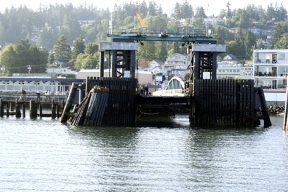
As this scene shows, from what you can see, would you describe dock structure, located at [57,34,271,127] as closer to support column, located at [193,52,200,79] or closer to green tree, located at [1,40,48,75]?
support column, located at [193,52,200,79]

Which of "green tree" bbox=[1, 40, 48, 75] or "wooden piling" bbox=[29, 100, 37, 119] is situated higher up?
"green tree" bbox=[1, 40, 48, 75]

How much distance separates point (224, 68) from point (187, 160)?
138 meters

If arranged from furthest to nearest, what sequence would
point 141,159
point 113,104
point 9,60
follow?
point 9,60 < point 113,104 < point 141,159

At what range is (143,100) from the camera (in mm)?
71875

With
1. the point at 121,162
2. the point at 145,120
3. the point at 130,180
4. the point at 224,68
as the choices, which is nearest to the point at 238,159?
the point at 121,162

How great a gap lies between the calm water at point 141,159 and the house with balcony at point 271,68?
5189cm

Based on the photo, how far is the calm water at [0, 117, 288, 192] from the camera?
1531 inches

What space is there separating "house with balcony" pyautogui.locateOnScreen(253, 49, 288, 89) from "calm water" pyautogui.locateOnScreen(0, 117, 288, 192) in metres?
51.9

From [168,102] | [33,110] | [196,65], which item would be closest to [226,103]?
[168,102]

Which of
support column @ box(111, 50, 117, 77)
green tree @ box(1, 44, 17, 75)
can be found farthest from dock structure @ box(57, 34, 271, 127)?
green tree @ box(1, 44, 17, 75)

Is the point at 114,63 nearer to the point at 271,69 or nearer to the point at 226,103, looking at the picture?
the point at 226,103

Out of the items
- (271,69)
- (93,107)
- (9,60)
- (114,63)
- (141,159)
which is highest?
(9,60)

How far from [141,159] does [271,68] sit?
7466 centimetres

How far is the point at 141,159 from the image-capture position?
46.9 m
